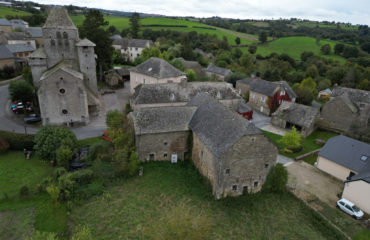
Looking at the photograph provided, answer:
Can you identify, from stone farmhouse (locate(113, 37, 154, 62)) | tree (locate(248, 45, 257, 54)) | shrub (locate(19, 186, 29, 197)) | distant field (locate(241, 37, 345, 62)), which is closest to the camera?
shrub (locate(19, 186, 29, 197))

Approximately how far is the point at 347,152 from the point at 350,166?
2054mm

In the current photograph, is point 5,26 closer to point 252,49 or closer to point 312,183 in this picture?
point 252,49

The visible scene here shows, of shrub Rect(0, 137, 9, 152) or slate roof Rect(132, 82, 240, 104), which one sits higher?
slate roof Rect(132, 82, 240, 104)

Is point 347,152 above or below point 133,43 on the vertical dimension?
below

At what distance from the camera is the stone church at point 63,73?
120 ft

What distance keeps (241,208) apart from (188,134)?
11.0 m

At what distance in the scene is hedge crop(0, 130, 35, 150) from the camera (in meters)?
32.0

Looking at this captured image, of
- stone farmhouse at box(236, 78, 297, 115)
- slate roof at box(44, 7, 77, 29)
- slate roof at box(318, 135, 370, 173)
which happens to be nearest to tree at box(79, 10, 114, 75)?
slate roof at box(44, 7, 77, 29)

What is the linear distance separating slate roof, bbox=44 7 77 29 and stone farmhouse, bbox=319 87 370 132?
50208mm

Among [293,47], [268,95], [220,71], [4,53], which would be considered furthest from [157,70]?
[293,47]

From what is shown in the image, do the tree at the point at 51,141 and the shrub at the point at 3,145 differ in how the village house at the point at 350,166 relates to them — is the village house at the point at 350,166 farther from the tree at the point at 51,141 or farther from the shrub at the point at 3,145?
the shrub at the point at 3,145

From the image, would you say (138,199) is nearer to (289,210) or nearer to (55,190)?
(55,190)

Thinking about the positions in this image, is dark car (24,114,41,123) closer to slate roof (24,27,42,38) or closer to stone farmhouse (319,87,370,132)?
stone farmhouse (319,87,370,132)

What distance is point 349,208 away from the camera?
2378cm
